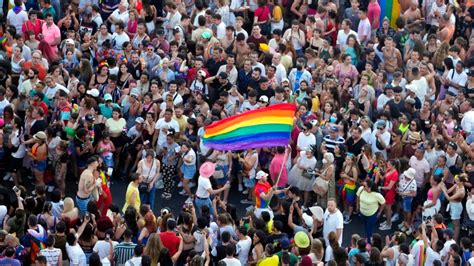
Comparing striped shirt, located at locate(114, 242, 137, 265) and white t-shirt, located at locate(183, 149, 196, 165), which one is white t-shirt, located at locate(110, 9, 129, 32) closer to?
white t-shirt, located at locate(183, 149, 196, 165)

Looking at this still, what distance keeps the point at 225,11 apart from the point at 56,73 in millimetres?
4741

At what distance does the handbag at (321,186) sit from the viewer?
24297 mm

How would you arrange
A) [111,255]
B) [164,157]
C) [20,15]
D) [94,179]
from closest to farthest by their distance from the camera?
[111,255] < [94,179] < [164,157] < [20,15]

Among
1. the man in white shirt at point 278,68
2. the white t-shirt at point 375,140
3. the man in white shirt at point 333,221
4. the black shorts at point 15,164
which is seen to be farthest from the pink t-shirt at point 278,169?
the black shorts at point 15,164

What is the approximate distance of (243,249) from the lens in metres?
21.5

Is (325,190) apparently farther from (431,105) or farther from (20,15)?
(20,15)

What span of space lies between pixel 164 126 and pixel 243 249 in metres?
4.30

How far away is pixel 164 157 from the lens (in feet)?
81.9

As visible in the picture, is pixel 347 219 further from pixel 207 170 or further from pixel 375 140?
pixel 207 170

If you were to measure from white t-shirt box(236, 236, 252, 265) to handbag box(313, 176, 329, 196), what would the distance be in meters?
3.08

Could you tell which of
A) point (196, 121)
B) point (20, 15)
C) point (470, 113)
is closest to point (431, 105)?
point (470, 113)

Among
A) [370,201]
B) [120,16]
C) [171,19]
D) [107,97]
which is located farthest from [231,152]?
[120,16]

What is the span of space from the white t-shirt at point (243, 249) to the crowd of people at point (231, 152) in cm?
2

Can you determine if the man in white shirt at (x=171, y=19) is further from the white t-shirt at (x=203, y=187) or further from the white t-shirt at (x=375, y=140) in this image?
the white t-shirt at (x=203, y=187)
